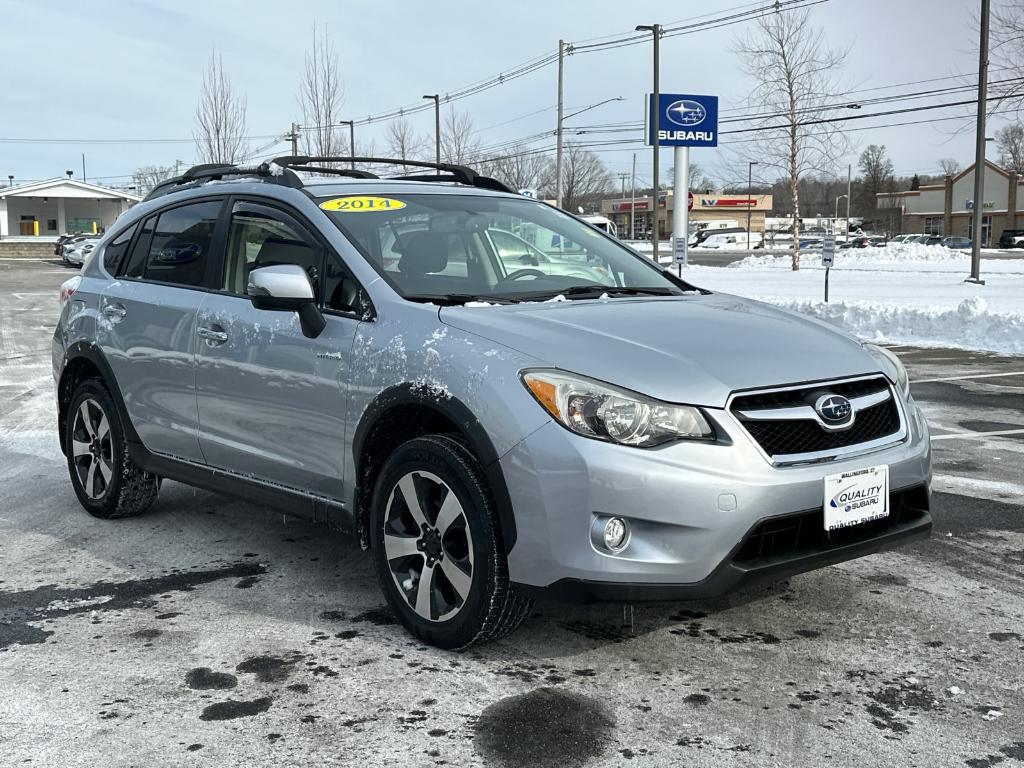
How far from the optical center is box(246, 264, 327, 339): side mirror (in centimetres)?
421

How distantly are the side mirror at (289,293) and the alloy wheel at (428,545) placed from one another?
2.66ft

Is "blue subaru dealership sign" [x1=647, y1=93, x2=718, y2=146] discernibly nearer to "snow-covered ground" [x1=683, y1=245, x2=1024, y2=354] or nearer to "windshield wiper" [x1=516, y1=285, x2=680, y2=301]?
"snow-covered ground" [x1=683, y1=245, x2=1024, y2=354]

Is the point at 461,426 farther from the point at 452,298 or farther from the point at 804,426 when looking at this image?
the point at 804,426

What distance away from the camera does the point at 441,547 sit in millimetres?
3803

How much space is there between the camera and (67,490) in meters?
6.66

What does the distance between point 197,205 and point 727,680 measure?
3393mm

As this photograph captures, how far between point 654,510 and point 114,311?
11.3 ft

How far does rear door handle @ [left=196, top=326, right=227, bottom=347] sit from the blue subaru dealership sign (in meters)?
29.2

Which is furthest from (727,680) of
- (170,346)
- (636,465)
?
(170,346)

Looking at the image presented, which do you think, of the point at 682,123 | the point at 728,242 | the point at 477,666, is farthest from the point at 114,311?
the point at 728,242

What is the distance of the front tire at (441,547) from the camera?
3625 millimetres

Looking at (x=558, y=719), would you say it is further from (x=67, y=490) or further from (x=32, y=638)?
(x=67, y=490)

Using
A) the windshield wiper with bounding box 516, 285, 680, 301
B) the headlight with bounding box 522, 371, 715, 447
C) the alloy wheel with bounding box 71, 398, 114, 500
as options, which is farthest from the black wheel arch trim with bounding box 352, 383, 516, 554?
the alloy wheel with bounding box 71, 398, 114, 500

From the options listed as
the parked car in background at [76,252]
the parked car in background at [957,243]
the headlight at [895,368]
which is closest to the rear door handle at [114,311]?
the headlight at [895,368]
